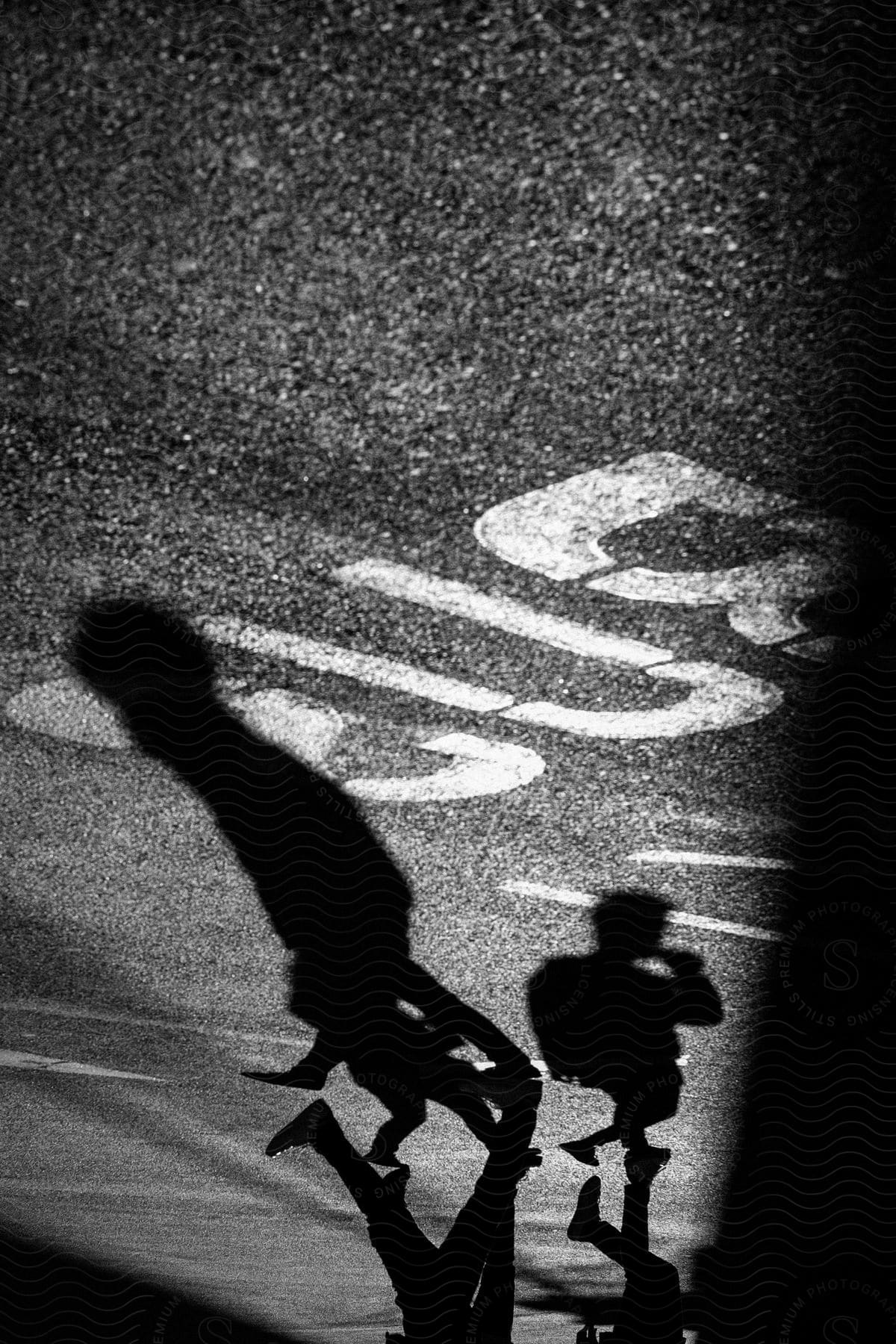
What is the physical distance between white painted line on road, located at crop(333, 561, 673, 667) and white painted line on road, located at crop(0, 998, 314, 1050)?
184 centimetres

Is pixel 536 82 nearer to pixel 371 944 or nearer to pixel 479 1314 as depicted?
pixel 371 944

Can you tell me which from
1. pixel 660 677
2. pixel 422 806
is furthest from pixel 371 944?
pixel 660 677

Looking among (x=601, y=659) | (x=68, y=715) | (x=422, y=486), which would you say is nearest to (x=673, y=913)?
(x=601, y=659)

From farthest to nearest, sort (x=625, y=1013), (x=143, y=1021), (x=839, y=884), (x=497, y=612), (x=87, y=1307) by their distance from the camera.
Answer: (x=87, y=1307) < (x=143, y=1021) < (x=625, y=1013) < (x=839, y=884) < (x=497, y=612)

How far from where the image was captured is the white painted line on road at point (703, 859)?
2662 mm

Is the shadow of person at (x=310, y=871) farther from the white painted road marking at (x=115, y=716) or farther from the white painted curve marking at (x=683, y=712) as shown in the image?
the white painted curve marking at (x=683, y=712)

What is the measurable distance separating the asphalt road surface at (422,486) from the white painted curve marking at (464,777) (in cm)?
1

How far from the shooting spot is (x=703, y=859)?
2.67 metres

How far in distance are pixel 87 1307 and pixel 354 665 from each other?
3.79 m

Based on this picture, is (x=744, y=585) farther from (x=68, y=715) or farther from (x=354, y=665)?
(x=68, y=715)

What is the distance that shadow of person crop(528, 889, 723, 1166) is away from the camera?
280 cm

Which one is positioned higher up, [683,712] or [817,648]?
[817,648]

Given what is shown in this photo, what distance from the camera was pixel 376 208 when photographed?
6.55 ft

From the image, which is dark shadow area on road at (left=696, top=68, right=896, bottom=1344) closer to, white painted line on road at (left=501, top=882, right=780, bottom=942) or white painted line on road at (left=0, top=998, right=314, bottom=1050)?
white painted line on road at (left=501, top=882, right=780, bottom=942)
